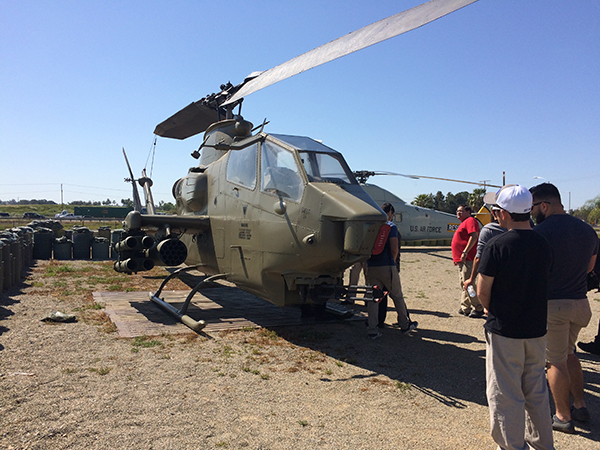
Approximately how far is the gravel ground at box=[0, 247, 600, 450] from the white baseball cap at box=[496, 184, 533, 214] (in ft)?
6.15

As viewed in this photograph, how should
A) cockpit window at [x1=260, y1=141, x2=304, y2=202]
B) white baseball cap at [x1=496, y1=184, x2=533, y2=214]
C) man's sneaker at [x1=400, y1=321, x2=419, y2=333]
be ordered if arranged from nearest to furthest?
white baseball cap at [x1=496, y1=184, x2=533, y2=214] → cockpit window at [x1=260, y1=141, x2=304, y2=202] → man's sneaker at [x1=400, y1=321, x2=419, y2=333]

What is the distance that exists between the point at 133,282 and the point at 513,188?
1042 centimetres

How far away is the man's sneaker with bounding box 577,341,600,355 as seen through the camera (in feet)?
18.7

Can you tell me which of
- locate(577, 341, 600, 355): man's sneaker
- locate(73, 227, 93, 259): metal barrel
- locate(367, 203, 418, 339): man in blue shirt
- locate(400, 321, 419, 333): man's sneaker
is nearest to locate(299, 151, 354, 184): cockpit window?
locate(367, 203, 418, 339): man in blue shirt

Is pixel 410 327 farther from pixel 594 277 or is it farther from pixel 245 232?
pixel 245 232

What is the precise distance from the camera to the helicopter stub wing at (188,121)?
10219 mm

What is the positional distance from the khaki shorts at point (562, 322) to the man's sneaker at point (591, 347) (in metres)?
2.78

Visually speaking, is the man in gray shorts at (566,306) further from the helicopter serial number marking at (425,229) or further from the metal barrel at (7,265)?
the helicopter serial number marking at (425,229)

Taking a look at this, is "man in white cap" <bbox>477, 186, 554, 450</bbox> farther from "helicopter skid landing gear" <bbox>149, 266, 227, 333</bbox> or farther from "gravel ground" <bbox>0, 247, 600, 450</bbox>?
"helicopter skid landing gear" <bbox>149, 266, 227, 333</bbox>

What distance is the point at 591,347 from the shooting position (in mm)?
5766

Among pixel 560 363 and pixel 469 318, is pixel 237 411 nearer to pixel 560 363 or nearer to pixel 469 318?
pixel 560 363

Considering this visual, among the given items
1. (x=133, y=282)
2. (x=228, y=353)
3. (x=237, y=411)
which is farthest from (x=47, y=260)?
(x=237, y=411)

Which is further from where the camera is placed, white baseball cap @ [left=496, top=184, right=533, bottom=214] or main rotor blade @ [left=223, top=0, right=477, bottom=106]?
main rotor blade @ [left=223, top=0, right=477, bottom=106]

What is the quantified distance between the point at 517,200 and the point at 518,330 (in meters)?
0.90
